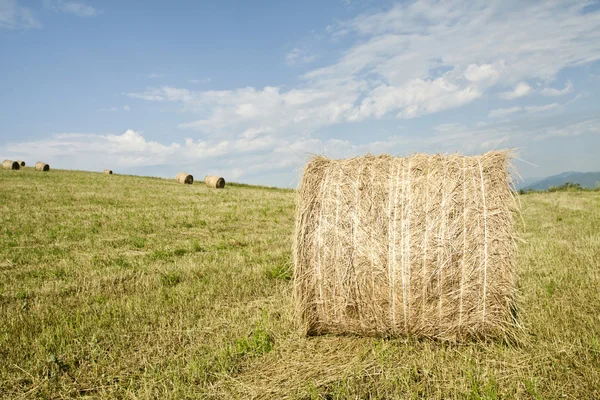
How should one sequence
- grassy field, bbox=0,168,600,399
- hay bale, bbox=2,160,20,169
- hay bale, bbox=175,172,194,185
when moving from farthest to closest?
hay bale, bbox=2,160,20,169 → hay bale, bbox=175,172,194,185 → grassy field, bbox=0,168,600,399

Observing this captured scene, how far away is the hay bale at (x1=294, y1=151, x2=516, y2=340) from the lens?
16.5 ft

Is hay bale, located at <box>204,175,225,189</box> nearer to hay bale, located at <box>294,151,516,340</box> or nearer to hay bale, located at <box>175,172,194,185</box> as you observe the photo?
hay bale, located at <box>175,172,194,185</box>

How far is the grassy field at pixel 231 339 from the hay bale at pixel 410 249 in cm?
30

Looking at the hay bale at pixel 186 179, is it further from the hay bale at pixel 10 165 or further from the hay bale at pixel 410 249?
the hay bale at pixel 410 249

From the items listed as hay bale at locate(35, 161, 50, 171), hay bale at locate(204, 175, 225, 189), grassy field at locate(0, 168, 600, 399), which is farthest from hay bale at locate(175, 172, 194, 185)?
grassy field at locate(0, 168, 600, 399)

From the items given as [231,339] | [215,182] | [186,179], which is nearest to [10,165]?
[186,179]

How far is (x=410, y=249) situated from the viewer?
199 inches

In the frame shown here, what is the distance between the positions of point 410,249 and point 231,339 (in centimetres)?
241

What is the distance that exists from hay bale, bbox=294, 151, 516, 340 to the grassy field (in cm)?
30

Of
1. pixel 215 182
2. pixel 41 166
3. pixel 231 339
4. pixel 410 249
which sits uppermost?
pixel 41 166

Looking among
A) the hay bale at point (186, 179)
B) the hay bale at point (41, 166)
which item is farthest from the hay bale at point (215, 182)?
the hay bale at point (41, 166)

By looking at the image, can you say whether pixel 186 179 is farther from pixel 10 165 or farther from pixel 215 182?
pixel 10 165

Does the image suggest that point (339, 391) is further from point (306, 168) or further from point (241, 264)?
point (241, 264)

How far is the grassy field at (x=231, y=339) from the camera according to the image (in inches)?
165
